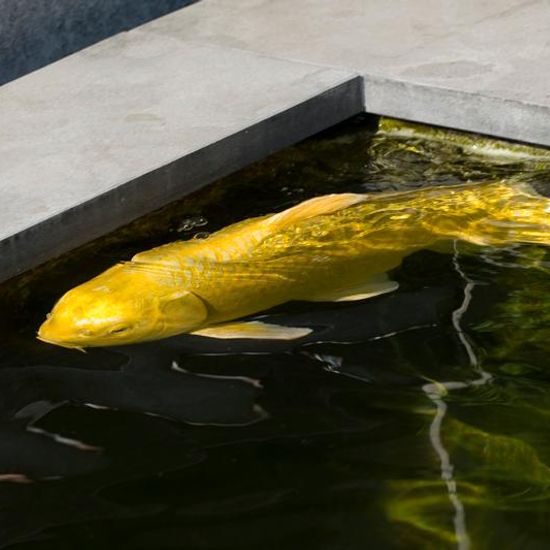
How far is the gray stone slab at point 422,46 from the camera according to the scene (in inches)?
215

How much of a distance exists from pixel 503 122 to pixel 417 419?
6.42 ft

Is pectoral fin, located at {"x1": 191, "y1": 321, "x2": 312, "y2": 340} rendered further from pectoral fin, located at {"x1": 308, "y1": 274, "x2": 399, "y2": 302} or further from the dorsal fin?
the dorsal fin

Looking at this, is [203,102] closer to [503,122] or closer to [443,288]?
[503,122]

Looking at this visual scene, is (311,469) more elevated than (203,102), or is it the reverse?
(203,102)

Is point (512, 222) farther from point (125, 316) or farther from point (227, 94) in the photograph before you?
point (227, 94)

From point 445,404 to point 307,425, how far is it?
1.28ft

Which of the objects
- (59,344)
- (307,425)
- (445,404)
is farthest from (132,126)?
(445,404)

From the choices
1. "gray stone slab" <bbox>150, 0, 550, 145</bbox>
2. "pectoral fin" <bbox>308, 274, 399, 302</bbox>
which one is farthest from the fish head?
"gray stone slab" <bbox>150, 0, 550, 145</bbox>

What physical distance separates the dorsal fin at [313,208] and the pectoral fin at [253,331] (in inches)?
17.9

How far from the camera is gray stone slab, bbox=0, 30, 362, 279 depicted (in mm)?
4867

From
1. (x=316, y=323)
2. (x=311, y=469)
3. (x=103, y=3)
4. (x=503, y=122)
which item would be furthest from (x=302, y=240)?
(x=103, y=3)

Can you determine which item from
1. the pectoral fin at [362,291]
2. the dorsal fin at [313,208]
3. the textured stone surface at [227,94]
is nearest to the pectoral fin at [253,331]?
the pectoral fin at [362,291]

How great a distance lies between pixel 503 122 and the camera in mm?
5422

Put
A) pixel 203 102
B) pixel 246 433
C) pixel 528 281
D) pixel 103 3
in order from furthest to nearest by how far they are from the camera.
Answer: pixel 103 3, pixel 203 102, pixel 528 281, pixel 246 433
